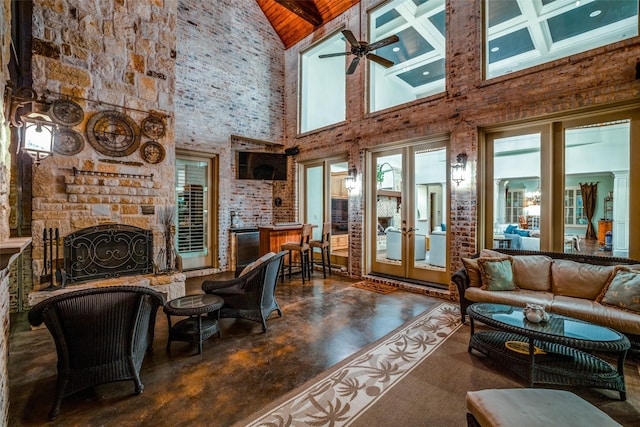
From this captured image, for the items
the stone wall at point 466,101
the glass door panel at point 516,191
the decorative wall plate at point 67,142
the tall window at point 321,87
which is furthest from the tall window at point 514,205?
the decorative wall plate at point 67,142

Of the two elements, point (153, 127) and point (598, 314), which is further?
point (153, 127)

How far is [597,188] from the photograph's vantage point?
150 inches

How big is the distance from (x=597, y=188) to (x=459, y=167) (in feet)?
5.47

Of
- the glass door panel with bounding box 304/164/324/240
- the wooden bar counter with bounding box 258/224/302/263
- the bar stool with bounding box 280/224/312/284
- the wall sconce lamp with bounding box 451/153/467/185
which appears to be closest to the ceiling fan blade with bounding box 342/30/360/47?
the wall sconce lamp with bounding box 451/153/467/185

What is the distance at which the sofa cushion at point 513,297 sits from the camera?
325 cm

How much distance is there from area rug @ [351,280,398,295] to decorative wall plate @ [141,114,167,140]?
414cm

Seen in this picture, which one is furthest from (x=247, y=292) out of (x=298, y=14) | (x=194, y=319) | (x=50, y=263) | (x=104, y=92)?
(x=298, y=14)

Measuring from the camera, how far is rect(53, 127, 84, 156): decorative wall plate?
3.85 m

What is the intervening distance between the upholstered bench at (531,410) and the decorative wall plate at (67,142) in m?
5.04

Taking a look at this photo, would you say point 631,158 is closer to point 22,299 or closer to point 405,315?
point 405,315

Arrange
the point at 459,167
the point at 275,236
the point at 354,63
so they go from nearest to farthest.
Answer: the point at 459,167, the point at 354,63, the point at 275,236

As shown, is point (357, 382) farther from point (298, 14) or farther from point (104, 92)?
point (298, 14)

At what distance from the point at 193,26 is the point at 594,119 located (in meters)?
7.25

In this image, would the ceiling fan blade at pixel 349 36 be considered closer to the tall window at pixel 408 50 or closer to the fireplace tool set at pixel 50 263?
the tall window at pixel 408 50
